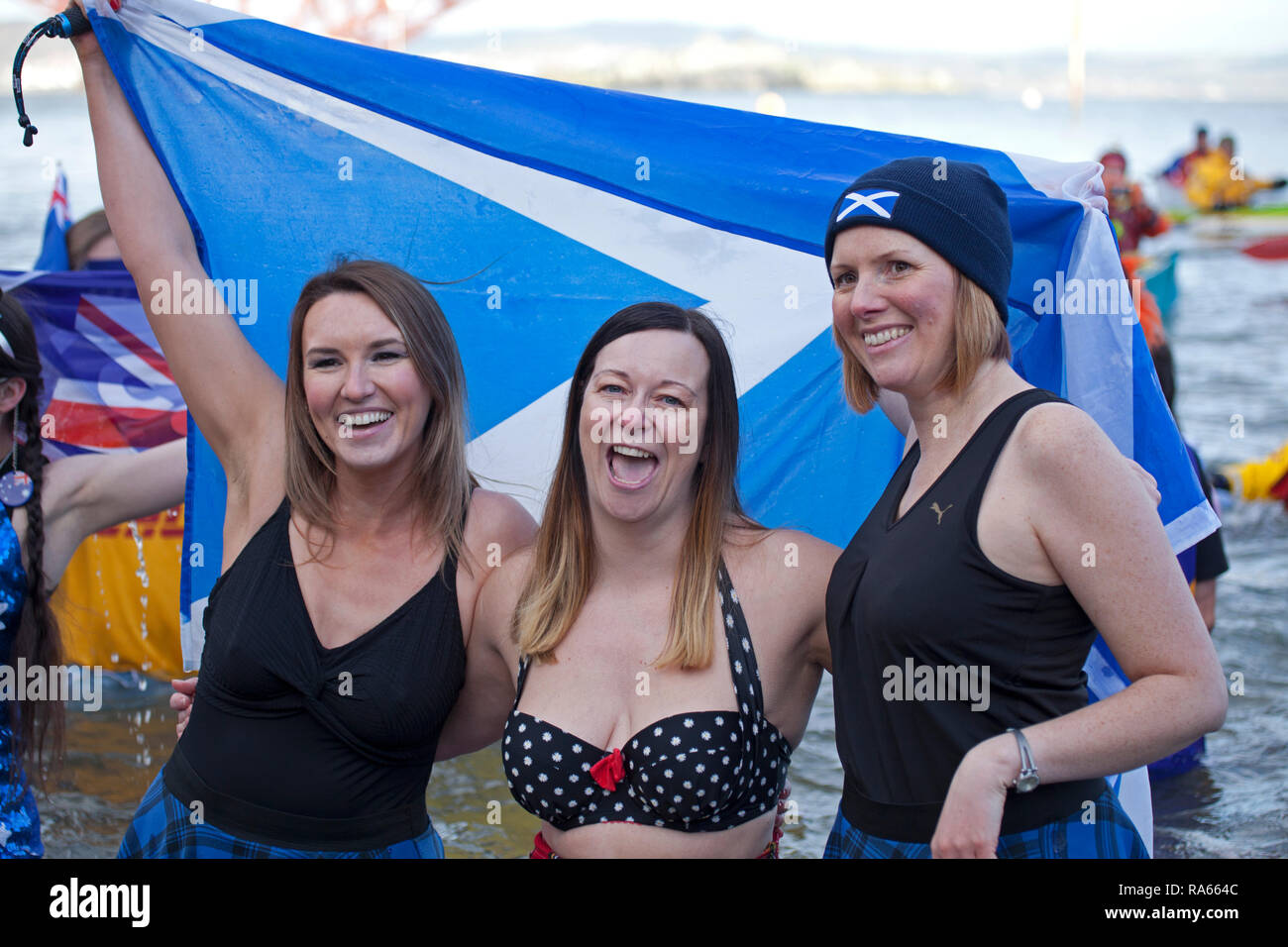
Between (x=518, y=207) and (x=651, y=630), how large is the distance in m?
1.53

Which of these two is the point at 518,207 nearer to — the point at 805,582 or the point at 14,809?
the point at 805,582

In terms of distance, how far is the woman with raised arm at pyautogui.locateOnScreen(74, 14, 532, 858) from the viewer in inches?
105

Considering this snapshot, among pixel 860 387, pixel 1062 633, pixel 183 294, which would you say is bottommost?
pixel 1062 633

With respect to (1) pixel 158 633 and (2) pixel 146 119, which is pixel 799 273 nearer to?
Answer: (2) pixel 146 119

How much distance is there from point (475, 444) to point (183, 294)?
3.33 feet

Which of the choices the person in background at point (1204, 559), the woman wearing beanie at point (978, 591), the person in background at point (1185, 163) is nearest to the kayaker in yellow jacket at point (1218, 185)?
the person in background at point (1185, 163)

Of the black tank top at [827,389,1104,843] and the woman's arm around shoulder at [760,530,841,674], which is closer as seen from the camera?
the black tank top at [827,389,1104,843]

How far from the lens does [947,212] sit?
95.8 inches

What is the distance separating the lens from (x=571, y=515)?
9.16 ft

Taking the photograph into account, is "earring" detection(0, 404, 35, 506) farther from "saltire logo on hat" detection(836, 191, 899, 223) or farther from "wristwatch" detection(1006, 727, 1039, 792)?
"wristwatch" detection(1006, 727, 1039, 792)

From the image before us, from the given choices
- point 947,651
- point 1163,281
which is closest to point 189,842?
point 947,651

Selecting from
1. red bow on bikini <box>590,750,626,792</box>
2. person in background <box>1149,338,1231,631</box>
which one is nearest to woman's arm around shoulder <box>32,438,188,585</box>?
red bow on bikini <box>590,750,626,792</box>

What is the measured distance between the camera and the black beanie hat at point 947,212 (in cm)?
243
